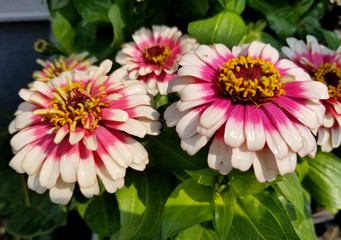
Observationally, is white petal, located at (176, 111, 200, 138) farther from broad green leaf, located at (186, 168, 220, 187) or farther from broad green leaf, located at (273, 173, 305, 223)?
broad green leaf, located at (273, 173, 305, 223)

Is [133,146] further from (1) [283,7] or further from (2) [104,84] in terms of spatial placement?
(1) [283,7]

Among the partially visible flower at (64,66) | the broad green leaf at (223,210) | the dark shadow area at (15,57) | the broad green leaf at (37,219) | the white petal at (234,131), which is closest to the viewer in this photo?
the white petal at (234,131)

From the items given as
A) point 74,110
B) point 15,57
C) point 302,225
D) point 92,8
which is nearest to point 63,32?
point 92,8

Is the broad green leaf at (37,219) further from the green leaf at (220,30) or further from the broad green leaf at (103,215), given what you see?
the green leaf at (220,30)

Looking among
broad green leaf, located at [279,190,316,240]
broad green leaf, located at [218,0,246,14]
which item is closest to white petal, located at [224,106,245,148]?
broad green leaf, located at [279,190,316,240]

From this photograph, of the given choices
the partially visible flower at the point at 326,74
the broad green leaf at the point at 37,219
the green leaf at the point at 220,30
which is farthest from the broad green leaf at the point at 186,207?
the broad green leaf at the point at 37,219

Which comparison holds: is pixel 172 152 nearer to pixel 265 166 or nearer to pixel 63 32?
pixel 265 166

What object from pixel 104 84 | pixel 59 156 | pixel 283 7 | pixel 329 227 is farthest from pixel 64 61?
pixel 329 227
